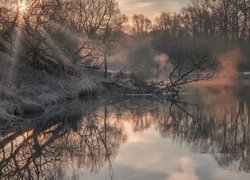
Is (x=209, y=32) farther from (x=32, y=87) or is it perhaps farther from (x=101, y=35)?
(x=32, y=87)

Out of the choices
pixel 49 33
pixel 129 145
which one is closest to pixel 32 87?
pixel 49 33

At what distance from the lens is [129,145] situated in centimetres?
1361

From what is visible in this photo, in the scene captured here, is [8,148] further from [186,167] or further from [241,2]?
[241,2]

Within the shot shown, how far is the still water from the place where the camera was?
10.1 meters

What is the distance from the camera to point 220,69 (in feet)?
173

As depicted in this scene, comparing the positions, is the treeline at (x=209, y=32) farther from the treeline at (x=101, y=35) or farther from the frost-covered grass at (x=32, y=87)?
the frost-covered grass at (x=32, y=87)

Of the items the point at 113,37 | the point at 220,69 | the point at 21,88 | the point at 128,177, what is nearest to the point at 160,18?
the point at 220,69

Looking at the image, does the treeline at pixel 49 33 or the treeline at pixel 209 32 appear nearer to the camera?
the treeline at pixel 49 33

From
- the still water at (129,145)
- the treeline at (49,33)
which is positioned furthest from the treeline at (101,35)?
the still water at (129,145)

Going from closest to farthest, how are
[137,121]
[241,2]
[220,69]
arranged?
1. [137,121]
2. [220,69]
3. [241,2]

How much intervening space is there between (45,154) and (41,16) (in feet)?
56.9

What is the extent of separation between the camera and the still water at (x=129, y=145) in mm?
10055

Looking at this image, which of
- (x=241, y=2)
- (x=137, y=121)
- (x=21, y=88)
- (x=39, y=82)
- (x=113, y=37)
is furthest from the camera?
(x=241, y=2)

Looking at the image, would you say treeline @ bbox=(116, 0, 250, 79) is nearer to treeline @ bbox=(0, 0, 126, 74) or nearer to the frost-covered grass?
treeline @ bbox=(0, 0, 126, 74)
